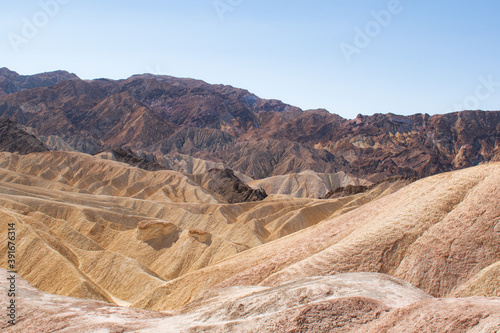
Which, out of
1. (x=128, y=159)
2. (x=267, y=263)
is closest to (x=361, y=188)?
(x=128, y=159)

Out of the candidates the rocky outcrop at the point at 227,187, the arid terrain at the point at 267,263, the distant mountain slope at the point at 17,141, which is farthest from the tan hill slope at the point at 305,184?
the distant mountain slope at the point at 17,141

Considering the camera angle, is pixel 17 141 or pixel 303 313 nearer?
pixel 303 313

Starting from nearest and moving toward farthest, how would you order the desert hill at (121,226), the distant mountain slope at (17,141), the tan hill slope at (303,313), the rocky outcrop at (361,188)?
the tan hill slope at (303,313), the desert hill at (121,226), the rocky outcrop at (361,188), the distant mountain slope at (17,141)

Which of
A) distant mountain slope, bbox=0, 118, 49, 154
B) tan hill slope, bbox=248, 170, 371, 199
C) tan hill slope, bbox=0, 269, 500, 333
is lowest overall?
tan hill slope, bbox=0, 269, 500, 333

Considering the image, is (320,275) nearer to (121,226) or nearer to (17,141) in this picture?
(121,226)

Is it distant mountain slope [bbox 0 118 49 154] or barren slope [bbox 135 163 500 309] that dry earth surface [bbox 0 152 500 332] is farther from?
distant mountain slope [bbox 0 118 49 154]

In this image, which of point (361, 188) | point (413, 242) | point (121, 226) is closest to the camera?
point (413, 242)

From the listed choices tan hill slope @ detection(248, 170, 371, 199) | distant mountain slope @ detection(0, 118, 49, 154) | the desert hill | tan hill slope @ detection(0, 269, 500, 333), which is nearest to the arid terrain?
tan hill slope @ detection(0, 269, 500, 333)

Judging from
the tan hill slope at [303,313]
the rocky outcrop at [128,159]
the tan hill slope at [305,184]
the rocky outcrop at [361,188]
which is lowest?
the tan hill slope at [303,313]

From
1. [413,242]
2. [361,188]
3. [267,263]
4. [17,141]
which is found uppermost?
[17,141]

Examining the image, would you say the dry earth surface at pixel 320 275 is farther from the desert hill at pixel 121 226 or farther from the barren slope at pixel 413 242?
the desert hill at pixel 121 226

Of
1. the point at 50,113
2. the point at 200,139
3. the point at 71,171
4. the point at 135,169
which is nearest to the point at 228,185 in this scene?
the point at 135,169

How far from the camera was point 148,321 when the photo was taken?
16.1 m

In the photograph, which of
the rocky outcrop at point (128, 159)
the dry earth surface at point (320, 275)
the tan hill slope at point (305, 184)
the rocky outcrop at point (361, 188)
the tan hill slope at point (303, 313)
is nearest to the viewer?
the tan hill slope at point (303, 313)
